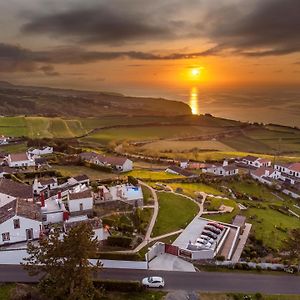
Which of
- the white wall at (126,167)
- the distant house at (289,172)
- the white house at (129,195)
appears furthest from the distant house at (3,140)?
the distant house at (289,172)

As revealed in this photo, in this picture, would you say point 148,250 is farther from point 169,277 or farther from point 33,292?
point 33,292

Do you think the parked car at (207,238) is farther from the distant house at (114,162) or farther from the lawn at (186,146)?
the lawn at (186,146)

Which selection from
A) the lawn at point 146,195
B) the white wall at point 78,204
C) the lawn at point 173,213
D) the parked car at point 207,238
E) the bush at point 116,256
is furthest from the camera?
the lawn at point 146,195

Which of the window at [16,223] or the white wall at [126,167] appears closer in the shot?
the window at [16,223]

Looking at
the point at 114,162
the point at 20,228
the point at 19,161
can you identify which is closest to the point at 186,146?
the point at 114,162

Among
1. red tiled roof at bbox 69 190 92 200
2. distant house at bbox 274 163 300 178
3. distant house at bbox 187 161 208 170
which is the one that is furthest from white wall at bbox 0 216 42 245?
distant house at bbox 274 163 300 178

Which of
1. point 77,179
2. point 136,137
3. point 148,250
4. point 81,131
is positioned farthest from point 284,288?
point 81,131

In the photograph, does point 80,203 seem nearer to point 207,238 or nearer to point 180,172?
point 207,238

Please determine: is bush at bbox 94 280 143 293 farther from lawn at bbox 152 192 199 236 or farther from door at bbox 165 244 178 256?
lawn at bbox 152 192 199 236
